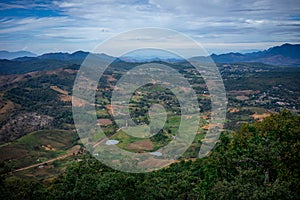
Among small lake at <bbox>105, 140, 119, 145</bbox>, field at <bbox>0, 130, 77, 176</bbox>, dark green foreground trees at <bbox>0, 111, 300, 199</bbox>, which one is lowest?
field at <bbox>0, 130, 77, 176</bbox>

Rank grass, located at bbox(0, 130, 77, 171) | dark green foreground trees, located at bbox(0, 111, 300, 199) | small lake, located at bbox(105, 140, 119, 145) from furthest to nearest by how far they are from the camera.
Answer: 1. small lake, located at bbox(105, 140, 119, 145)
2. grass, located at bbox(0, 130, 77, 171)
3. dark green foreground trees, located at bbox(0, 111, 300, 199)

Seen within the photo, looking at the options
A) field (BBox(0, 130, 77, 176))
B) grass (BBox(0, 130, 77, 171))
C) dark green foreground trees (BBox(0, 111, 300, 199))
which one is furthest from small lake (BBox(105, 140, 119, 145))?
dark green foreground trees (BBox(0, 111, 300, 199))

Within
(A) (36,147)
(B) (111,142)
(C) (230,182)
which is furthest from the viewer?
(B) (111,142)

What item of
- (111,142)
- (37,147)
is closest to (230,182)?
(111,142)

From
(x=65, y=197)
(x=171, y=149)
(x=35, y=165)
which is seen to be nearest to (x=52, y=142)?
(x=35, y=165)

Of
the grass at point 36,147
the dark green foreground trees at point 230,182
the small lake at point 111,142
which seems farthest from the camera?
the small lake at point 111,142

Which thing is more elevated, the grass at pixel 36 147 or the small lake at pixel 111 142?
the small lake at pixel 111 142

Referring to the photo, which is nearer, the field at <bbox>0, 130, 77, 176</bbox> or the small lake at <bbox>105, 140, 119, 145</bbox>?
the field at <bbox>0, 130, 77, 176</bbox>

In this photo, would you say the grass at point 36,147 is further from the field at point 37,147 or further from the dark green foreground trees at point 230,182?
the dark green foreground trees at point 230,182

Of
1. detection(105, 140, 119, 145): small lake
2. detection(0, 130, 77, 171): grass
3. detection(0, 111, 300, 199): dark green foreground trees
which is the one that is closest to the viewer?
detection(0, 111, 300, 199): dark green foreground trees

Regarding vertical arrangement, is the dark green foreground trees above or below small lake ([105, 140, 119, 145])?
above

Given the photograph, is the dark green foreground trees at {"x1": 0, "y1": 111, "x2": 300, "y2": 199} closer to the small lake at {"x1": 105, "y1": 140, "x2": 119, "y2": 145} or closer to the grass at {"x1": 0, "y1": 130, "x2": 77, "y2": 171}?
the grass at {"x1": 0, "y1": 130, "x2": 77, "y2": 171}

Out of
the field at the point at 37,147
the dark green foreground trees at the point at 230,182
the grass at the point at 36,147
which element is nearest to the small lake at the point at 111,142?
the field at the point at 37,147

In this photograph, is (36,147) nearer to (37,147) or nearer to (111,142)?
(37,147)
